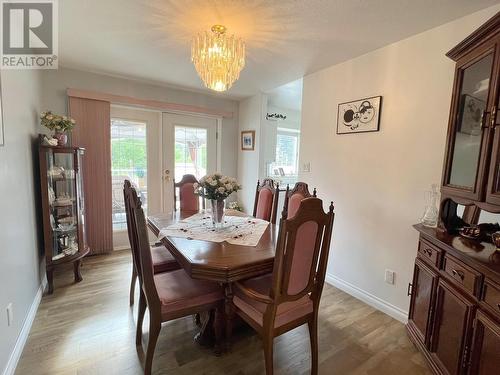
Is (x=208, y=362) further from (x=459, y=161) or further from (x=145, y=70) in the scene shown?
(x=145, y=70)

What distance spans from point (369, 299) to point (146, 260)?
206cm

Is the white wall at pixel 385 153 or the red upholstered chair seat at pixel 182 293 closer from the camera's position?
the red upholstered chair seat at pixel 182 293

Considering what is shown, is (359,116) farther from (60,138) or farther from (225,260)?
(60,138)

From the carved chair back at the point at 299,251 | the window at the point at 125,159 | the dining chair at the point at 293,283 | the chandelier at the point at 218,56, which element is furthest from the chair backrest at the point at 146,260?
the window at the point at 125,159

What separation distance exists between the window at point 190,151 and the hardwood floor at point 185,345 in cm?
200

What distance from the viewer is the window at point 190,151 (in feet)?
12.6

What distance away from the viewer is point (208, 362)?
1659mm

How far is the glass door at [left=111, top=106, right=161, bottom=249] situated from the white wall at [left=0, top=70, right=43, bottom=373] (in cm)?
98

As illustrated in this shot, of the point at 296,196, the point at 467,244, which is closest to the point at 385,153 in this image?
the point at 296,196

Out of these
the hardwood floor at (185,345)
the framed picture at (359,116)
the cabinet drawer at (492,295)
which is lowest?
the hardwood floor at (185,345)

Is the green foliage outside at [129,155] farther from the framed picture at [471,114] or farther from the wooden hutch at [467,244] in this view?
the framed picture at [471,114]

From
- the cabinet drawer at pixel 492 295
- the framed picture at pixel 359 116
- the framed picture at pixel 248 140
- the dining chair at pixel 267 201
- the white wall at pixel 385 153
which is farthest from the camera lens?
the framed picture at pixel 248 140

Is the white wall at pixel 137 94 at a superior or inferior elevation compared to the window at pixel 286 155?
superior

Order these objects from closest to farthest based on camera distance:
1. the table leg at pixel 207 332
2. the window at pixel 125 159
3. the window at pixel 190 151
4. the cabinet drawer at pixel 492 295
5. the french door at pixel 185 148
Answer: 1. the cabinet drawer at pixel 492 295
2. the table leg at pixel 207 332
3. the window at pixel 125 159
4. the french door at pixel 185 148
5. the window at pixel 190 151
